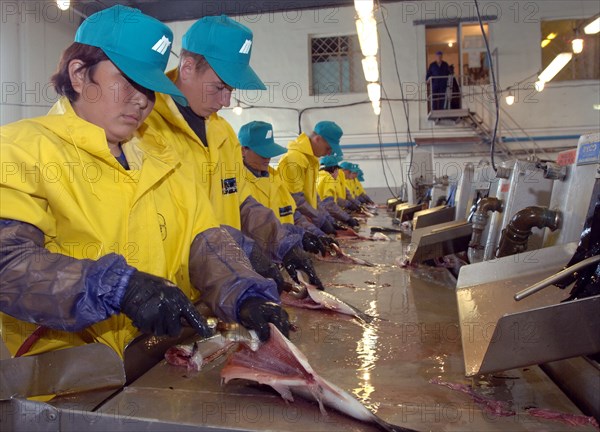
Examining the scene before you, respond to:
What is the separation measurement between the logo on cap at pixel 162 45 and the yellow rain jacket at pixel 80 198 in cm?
33

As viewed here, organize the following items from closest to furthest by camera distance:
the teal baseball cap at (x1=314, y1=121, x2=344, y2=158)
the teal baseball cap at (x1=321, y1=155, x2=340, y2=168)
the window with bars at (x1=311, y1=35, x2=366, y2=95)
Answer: the teal baseball cap at (x1=314, y1=121, x2=344, y2=158), the teal baseball cap at (x1=321, y1=155, x2=340, y2=168), the window with bars at (x1=311, y1=35, x2=366, y2=95)

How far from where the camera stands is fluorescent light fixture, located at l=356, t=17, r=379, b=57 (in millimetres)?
6846

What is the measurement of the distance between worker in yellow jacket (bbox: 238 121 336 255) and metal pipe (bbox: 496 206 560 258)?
1.52 metres

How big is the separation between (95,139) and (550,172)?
200 cm

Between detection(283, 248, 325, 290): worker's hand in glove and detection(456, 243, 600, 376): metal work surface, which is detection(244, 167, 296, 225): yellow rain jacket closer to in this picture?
detection(283, 248, 325, 290): worker's hand in glove

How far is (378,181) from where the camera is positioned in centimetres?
1581

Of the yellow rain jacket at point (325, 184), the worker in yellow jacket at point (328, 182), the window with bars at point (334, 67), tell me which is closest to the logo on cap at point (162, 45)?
the worker in yellow jacket at point (328, 182)

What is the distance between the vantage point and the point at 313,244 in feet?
12.8

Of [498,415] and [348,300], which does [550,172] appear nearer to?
[348,300]

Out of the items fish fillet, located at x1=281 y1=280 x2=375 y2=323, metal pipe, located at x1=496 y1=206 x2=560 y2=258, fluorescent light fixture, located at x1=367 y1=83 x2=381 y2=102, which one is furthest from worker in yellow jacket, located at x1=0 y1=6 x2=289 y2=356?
fluorescent light fixture, located at x1=367 y1=83 x2=381 y2=102

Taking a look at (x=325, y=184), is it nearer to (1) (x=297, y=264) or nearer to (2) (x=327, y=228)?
(2) (x=327, y=228)

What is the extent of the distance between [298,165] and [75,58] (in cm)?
438

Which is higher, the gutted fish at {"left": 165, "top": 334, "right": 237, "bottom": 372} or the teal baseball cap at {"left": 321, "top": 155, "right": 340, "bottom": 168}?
the teal baseball cap at {"left": 321, "top": 155, "right": 340, "bottom": 168}

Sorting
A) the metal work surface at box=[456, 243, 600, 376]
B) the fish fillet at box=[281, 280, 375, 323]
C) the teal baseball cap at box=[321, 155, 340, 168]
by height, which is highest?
the teal baseball cap at box=[321, 155, 340, 168]
